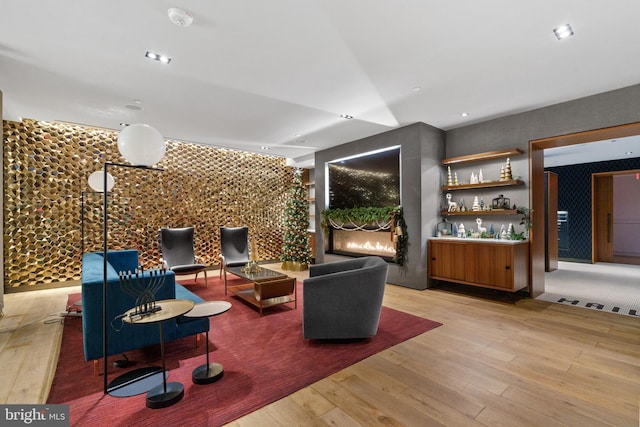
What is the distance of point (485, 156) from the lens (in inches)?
186

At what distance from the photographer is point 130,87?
3.62 m

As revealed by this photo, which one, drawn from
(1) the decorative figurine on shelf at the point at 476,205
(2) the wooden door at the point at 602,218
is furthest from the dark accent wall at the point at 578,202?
(1) the decorative figurine on shelf at the point at 476,205

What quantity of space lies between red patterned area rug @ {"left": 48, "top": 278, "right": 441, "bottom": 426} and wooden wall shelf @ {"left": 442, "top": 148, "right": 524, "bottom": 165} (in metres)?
2.85

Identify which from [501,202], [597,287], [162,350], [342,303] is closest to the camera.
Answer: [162,350]

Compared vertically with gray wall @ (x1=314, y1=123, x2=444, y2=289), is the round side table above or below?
below

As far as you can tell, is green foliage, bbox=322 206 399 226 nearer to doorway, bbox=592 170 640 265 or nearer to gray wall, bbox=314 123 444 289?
gray wall, bbox=314 123 444 289

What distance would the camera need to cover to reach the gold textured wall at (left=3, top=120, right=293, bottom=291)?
16.1 ft

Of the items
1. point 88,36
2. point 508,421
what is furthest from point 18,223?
point 508,421

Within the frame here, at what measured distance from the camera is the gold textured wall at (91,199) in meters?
4.90

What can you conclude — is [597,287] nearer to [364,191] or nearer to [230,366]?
[364,191]

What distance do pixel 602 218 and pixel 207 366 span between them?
33.0ft

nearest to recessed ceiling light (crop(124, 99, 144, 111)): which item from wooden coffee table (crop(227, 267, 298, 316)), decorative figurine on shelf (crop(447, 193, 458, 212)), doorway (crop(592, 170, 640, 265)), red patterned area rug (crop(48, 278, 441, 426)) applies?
wooden coffee table (crop(227, 267, 298, 316))

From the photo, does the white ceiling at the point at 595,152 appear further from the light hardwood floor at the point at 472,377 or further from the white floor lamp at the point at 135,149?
the white floor lamp at the point at 135,149

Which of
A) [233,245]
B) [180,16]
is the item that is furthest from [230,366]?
[233,245]
